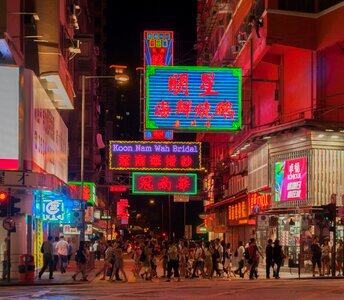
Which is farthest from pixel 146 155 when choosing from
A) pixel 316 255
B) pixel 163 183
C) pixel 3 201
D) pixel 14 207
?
pixel 3 201

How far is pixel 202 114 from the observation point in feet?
112

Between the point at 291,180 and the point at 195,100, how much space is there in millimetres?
6400

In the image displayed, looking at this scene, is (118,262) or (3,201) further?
(118,262)

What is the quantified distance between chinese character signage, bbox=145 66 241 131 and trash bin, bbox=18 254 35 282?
32.5 feet

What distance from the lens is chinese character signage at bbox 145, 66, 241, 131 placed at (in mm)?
34188

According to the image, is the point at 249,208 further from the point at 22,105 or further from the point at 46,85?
the point at 22,105

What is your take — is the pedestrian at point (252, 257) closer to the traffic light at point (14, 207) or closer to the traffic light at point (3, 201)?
the traffic light at point (14, 207)

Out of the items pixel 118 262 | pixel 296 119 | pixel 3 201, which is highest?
pixel 296 119

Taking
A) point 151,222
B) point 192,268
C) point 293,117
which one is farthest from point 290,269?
point 151,222

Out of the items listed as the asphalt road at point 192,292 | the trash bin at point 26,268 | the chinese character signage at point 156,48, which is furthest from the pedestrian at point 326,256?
the chinese character signage at point 156,48

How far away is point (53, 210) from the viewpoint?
32594mm

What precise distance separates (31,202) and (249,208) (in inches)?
742

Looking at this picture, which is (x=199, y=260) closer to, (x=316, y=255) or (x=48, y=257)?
(x=316, y=255)

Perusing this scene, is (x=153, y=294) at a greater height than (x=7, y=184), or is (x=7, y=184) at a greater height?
(x=7, y=184)
